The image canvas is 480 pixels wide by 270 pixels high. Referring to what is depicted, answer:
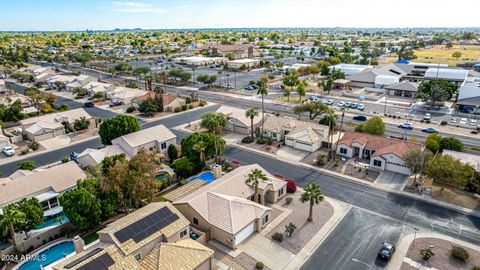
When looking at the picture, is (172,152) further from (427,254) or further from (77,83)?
(77,83)

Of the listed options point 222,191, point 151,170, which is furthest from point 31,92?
point 222,191

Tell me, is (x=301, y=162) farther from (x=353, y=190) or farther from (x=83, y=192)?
(x=83, y=192)

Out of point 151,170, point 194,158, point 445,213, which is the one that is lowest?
point 445,213

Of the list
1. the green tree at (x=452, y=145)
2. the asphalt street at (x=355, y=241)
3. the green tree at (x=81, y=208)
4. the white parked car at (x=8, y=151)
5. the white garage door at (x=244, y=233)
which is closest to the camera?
the asphalt street at (x=355, y=241)

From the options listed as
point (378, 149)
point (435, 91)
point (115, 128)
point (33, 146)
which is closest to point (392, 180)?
point (378, 149)

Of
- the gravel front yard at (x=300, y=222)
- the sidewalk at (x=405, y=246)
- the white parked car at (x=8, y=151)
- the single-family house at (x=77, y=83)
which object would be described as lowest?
the sidewalk at (x=405, y=246)

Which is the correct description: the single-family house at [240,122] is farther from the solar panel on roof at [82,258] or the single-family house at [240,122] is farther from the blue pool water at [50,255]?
the solar panel on roof at [82,258]

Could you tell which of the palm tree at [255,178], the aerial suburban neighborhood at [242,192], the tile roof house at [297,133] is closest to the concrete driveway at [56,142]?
the aerial suburban neighborhood at [242,192]
